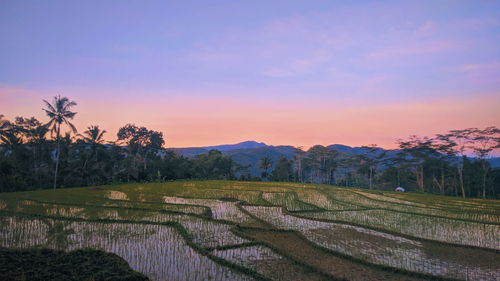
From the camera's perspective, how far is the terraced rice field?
5.55 metres

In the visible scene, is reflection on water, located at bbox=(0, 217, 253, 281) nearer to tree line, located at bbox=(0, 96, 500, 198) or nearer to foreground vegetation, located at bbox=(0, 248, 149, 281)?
foreground vegetation, located at bbox=(0, 248, 149, 281)

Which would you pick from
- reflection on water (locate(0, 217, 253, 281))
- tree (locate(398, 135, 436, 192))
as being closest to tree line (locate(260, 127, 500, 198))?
tree (locate(398, 135, 436, 192))

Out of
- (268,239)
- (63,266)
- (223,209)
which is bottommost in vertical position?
(223,209)

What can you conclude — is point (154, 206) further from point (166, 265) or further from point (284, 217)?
point (166, 265)

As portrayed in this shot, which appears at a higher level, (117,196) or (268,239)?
(268,239)

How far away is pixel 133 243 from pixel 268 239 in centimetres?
369

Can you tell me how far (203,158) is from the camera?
37125 millimetres

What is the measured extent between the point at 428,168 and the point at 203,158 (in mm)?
29643

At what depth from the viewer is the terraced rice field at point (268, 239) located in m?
5.55

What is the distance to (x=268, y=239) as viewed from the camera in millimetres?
7730

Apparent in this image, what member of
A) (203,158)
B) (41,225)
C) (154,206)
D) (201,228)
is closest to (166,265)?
(201,228)

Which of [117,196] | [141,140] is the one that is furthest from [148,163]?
[117,196]

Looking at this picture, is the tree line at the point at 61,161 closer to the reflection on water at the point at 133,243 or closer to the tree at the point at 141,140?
the tree at the point at 141,140

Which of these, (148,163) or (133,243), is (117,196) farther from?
(148,163)
